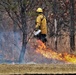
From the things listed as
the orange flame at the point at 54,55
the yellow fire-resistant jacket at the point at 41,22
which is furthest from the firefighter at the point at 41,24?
the orange flame at the point at 54,55

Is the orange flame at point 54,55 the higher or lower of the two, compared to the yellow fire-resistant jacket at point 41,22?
lower

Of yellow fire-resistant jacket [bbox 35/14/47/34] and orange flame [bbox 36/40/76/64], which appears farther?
orange flame [bbox 36/40/76/64]

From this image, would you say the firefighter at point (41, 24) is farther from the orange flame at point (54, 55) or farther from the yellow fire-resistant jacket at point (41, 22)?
the orange flame at point (54, 55)

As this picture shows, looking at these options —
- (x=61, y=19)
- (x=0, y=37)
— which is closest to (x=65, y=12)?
(x=61, y=19)

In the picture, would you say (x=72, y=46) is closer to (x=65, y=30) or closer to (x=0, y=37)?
(x=65, y=30)

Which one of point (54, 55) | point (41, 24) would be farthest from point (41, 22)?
point (54, 55)

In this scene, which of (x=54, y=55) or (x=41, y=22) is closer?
(x=41, y=22)

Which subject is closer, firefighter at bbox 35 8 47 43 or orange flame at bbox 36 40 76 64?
firefighter at bbox 35 8 47 43

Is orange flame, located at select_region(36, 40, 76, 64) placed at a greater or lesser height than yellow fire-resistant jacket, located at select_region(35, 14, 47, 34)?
lesser

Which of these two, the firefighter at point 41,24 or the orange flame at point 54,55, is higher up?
the firefighter at point 41,24

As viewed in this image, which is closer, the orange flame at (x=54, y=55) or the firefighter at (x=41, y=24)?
the firefighter at (x=41, y=24)

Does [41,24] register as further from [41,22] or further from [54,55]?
[54,55]

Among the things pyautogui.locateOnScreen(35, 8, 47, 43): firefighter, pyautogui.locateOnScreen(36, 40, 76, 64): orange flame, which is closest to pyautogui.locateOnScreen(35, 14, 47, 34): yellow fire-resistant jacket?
pyautogui.locateOnScreen(35, 8, 47, 43): firefighter

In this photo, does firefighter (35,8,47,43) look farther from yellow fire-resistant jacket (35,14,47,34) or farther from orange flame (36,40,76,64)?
orange flame (36,40,76,64)
